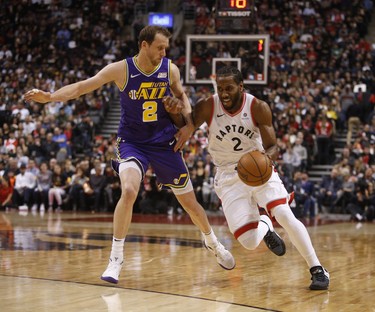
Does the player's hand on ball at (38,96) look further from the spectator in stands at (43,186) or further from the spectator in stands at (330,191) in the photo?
the spectator in stands at (43,186)

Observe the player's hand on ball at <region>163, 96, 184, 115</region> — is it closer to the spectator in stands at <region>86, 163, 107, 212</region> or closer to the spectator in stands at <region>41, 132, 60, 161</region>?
the spectator in stands at <region>86, 163, 107, 212</region>

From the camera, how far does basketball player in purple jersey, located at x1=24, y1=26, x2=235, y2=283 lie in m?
5.88


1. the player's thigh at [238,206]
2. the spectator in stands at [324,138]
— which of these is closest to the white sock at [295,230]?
the player's thigh at [238,206]

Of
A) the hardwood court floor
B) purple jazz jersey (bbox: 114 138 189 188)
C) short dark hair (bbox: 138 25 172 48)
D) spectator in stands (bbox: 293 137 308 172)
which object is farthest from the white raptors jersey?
spectator in stands (bbox: 293 137 308 172)

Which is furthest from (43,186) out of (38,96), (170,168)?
(38,96)

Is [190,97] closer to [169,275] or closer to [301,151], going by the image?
[301,151]

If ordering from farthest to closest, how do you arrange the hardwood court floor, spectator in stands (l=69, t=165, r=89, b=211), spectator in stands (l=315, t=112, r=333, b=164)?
spectator in stands (l=315, t=112, r=333, b=164) < spectator in stands (l=69, t=165, r=89, b=211) < the hardwood court floor

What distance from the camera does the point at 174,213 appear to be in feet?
51.8

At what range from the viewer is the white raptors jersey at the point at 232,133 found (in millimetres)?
5891

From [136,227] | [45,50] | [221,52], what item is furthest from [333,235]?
[45,50]

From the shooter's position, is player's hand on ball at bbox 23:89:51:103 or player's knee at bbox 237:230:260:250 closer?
player's hand on ball at bbox 23:89:51:103

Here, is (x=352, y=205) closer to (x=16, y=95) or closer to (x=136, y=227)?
(x=136, y=227)

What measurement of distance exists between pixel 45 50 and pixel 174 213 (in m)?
10.6

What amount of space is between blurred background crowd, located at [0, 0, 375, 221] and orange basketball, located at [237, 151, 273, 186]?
29.1 feet
